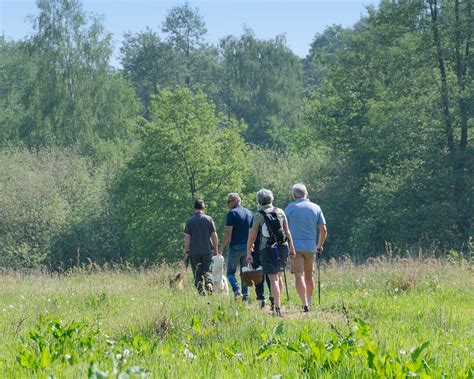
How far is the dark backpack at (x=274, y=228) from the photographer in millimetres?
10914

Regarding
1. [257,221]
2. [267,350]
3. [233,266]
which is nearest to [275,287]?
[257,221]

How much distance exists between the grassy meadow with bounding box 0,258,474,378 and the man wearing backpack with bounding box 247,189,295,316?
0.62m

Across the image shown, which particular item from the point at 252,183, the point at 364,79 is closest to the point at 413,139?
the point at 364,79

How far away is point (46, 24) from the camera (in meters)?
53.4

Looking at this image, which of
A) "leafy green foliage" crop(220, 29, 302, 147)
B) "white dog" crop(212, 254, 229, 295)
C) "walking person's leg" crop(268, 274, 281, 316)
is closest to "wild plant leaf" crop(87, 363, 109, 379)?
"walking person's leg" crop(268, 274, 281, 316)

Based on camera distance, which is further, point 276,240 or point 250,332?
point 276,240

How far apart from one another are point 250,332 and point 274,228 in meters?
3.22

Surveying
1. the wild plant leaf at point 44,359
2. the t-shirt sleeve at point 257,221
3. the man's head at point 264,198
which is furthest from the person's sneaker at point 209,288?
the wild plant leaf at point 44,359

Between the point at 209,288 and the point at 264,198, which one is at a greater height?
the point at 264,198

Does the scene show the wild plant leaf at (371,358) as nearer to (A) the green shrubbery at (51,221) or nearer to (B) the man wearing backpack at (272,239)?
(B) the man wearing backpack at (272,239)

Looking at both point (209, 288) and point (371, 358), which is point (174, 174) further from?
point (371, 358)

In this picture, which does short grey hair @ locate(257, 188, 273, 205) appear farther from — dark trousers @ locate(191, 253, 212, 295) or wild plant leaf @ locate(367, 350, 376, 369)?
wild plant leaf @ locate(367, 350, 376, 369)

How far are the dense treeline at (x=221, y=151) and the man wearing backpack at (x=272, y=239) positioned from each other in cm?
1296

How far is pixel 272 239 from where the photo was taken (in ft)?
36.0
